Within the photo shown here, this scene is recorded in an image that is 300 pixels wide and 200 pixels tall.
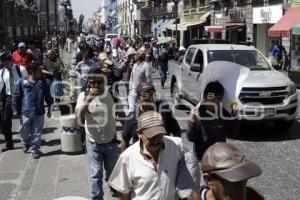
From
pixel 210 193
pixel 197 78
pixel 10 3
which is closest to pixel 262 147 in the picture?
pixel 197 78

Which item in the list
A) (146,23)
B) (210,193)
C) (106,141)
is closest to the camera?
(210,193)

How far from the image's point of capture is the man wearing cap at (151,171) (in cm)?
355

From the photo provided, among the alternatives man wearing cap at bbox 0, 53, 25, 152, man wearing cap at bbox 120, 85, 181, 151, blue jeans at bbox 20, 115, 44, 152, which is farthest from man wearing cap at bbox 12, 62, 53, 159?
man wearing cap at bbox 120, 85, 181, 151

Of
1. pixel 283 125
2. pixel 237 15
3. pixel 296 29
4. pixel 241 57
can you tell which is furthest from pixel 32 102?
pixel 237 15

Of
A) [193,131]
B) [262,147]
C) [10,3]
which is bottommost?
[262,147]

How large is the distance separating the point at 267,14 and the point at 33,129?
2365 cm

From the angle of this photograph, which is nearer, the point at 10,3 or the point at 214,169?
the point at 214,169

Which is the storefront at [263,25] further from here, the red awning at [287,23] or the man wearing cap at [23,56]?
the man wearing cap at [23,56]

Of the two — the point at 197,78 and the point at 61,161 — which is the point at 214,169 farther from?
the point at 197,78

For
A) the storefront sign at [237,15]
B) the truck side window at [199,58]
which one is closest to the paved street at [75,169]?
the truck side window at [199,58]

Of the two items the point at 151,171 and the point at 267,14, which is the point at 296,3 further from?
the point at 151,171

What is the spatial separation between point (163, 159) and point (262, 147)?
6.26m

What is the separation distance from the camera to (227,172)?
8.07 ft

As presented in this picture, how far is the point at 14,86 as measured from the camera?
31.5ft
